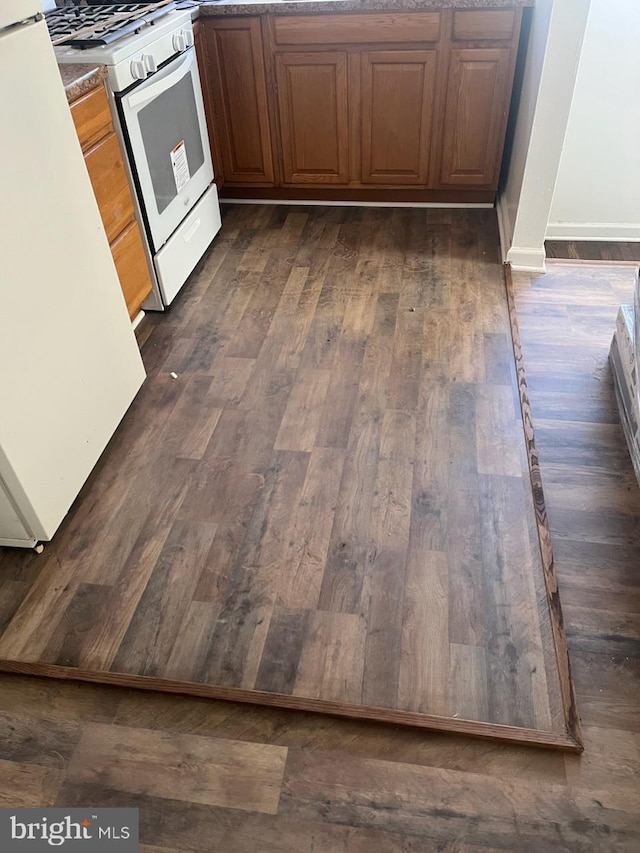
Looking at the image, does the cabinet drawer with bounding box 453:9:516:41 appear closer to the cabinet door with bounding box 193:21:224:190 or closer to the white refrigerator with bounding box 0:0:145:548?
the cabinet door with bounding box 193:21:224:190

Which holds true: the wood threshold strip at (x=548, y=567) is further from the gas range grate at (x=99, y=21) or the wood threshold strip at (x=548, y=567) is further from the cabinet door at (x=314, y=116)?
the gas range grate at (x=99, y=21)

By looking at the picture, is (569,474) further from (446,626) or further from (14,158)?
(14,158)

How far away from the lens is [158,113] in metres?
2.43

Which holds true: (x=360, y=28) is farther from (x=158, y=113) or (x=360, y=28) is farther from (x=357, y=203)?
(x=158, y=113)

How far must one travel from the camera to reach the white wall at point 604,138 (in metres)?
2.73

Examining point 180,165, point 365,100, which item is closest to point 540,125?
point 365,100

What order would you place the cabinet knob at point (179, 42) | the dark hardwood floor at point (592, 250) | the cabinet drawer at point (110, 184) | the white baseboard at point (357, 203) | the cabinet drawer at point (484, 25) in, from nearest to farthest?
the cabinet drawer at point (110, 184), the cabinet knob at point (179, 42), the cabinet drawer at point (484, 25), the dark hardwood floor at point (592, 250), the white baseboard at point (357, 203)

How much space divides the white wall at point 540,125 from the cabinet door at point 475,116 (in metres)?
0.10

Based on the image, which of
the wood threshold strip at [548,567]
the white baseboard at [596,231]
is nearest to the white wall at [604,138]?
the white baseboard at [596,231]

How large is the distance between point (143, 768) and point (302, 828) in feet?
1.13

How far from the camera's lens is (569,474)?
6.12ft

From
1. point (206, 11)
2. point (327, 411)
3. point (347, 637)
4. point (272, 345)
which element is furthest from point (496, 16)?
point (347, 637)

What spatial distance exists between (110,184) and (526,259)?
1719 mm

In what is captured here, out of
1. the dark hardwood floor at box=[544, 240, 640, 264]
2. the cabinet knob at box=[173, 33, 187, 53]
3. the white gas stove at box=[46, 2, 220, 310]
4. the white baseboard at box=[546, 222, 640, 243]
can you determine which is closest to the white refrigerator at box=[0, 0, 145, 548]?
the white gas stove at box=[46, 2, 220, 310]
